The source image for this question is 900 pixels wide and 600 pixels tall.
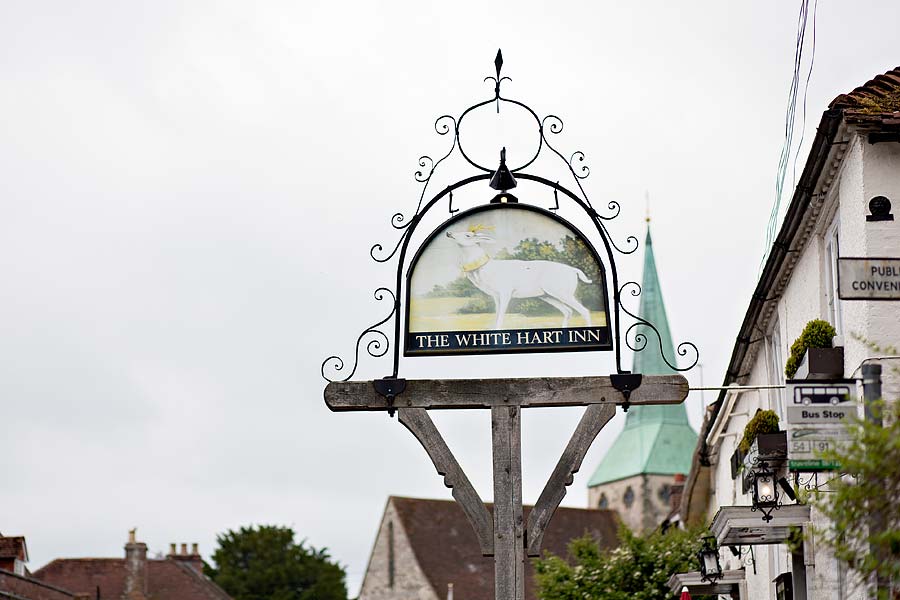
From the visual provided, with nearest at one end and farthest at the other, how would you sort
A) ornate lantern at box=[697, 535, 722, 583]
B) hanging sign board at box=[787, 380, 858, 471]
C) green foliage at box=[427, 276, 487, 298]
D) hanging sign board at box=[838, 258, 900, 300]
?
hanging sign board at box=[838, 258, 900, 300] → hanging sign board at box=[787, 380, 858, 471] → green foliage at box=[427, 276, 487, 298] → ornate lantern at box=[697, 535, 722, 583]

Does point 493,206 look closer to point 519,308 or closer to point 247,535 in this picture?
point 519,308

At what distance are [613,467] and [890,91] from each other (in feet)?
280

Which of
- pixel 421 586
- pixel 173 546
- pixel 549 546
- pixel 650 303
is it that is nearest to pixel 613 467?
pixel 650 303

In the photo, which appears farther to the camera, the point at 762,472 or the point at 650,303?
the point at 650,303

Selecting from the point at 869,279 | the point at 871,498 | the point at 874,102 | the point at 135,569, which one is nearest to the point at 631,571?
the point at 874,102

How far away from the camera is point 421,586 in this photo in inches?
2559

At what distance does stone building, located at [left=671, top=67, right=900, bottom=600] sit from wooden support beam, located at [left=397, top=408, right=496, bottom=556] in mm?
2215

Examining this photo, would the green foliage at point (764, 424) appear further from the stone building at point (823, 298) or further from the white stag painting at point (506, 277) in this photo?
the white stag painting at point (506, 277)

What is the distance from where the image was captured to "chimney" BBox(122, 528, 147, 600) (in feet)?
165

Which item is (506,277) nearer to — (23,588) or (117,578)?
(23,588)

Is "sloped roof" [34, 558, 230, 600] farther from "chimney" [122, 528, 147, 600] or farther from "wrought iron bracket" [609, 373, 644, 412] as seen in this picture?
"wrought iron bracket" [609, 373, 644, 412]

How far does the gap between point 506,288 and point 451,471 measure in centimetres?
154

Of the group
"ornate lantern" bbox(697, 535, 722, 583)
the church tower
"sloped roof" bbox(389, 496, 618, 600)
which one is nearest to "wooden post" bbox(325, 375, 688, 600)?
"ornate lantern" bbox(697, 535, 722, 583)

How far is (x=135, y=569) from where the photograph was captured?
50.7 meters
